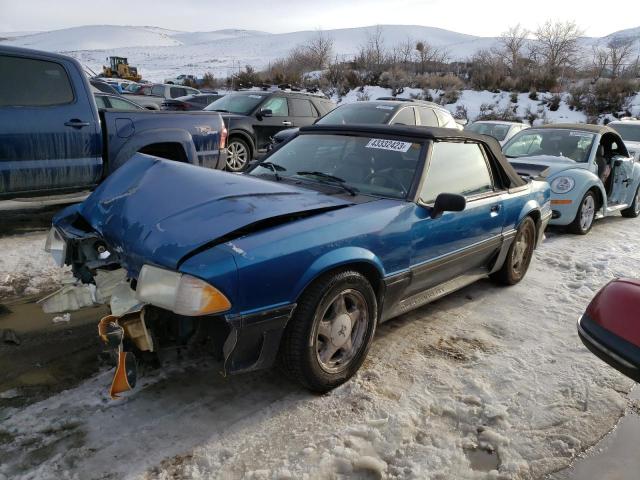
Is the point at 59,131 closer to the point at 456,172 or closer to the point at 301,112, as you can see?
the point at 456,172

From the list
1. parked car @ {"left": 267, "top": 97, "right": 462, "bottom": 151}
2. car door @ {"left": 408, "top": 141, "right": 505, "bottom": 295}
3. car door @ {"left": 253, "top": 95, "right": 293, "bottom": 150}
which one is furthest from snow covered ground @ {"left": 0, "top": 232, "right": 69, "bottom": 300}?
car door @ {"left": 253, "top": 95, "right": 293, "bottom": 150}

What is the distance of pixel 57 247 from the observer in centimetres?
325

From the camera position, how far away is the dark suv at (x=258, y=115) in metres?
9.50

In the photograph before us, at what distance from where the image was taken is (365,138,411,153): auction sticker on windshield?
376 cm

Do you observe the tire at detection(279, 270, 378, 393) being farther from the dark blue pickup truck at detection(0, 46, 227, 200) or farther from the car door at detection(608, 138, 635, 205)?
the car door at detection(608, 138, 635, 205)

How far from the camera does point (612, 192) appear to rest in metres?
8.58

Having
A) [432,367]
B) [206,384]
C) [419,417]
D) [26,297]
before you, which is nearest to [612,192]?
[432,367]

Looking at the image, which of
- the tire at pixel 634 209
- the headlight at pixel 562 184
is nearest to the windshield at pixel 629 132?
the tire at pixel 634 209

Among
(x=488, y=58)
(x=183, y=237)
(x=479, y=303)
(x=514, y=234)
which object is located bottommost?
(x=479, y=303)

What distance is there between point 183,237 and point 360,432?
137 centimetres

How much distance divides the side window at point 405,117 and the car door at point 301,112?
282 centimetres

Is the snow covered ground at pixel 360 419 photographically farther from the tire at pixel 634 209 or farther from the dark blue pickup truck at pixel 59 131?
the tire at pixel 634 209

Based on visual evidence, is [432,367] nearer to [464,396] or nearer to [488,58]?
[464,396]

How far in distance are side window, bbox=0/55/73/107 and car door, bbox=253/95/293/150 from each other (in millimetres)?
4976
